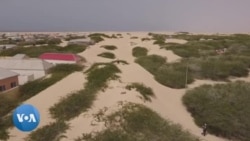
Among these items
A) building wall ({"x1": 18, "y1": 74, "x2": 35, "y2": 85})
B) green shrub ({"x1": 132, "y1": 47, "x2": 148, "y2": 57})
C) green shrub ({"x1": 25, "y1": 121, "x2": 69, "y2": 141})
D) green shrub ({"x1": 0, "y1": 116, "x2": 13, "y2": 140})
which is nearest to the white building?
building wall ({"x1": 18, "y1": 74, "x2": 35, "y2": 85})

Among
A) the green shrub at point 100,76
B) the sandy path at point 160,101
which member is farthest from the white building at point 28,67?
the sandy path at point 160,101

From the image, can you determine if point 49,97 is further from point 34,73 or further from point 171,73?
point 171,73

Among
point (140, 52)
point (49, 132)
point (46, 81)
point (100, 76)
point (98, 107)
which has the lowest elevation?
point (49, 132)

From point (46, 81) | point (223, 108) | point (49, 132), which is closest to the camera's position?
point (49, 132)

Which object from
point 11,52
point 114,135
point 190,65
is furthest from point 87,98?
point 11,52

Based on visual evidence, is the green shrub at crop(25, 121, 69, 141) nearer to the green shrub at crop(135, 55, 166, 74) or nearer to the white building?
the white building

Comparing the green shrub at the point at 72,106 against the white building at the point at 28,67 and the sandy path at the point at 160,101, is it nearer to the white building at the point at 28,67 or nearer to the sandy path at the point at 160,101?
the sandy path at the point at 160,101

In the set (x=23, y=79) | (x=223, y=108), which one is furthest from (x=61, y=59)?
(x=223, y=108)
